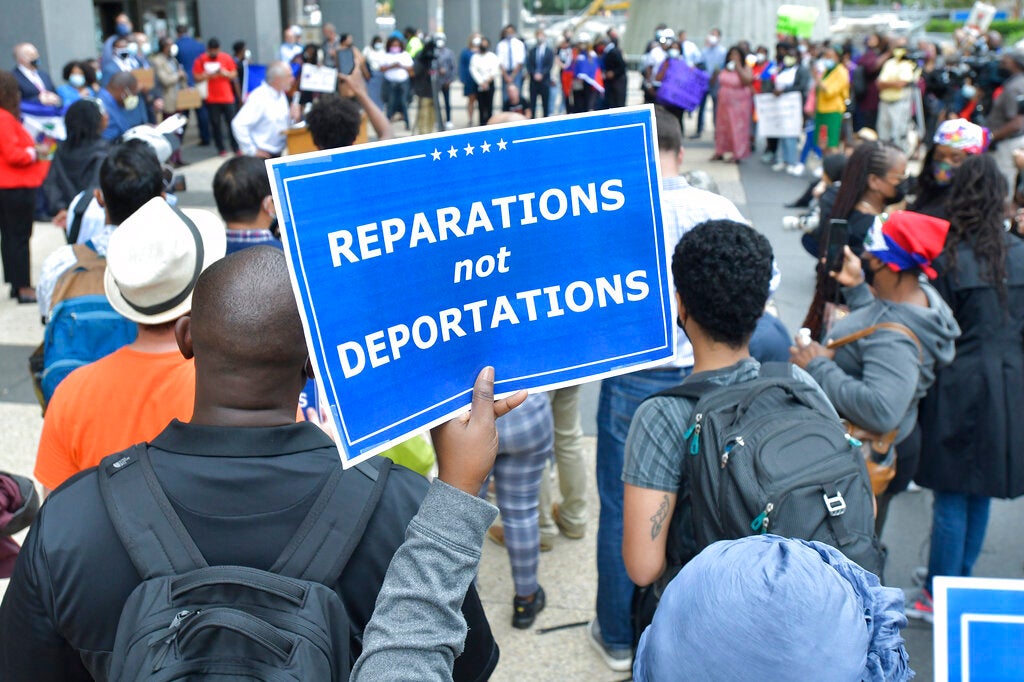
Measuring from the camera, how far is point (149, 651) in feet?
4.51

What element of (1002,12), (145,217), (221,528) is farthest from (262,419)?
(1002,12)

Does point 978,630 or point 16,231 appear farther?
point 16,231

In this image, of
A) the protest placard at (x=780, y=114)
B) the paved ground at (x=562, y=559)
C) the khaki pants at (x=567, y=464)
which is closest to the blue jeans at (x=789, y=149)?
the protest placard at (x=780, y=114)

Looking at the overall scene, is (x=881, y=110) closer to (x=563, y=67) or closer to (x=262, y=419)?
(x=563, y=67)

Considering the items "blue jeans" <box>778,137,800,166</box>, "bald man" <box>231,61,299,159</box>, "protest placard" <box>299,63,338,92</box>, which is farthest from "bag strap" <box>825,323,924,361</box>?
"blue jeans" <box>778,137,800,166</box>

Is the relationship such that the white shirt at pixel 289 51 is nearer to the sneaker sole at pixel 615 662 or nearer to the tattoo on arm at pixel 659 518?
the sneaker sole at pixel 615 662

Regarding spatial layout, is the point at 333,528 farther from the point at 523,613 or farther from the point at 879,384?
the point at 523,613

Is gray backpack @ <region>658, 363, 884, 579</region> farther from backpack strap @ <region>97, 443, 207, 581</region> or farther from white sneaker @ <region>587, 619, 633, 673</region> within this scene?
white sneaker @ <region>587, 619, 633, 673</region>

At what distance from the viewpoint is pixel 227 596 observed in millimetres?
1427

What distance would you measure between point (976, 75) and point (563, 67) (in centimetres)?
789

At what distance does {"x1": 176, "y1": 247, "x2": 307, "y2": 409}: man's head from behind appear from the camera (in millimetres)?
1699

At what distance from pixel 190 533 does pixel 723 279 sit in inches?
57.7

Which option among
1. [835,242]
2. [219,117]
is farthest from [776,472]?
[219,117]

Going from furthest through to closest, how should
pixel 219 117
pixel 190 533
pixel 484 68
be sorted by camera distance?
pixel 484 68
pixel 219 117
pixel 190 533
